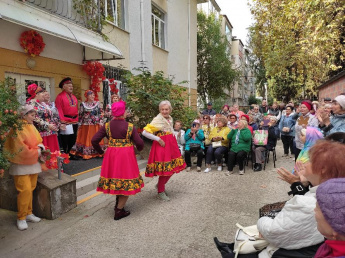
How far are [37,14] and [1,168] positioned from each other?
4027 millimetres

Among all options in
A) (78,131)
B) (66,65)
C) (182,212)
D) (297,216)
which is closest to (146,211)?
(182,212)

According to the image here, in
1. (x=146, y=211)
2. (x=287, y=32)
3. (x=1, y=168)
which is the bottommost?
(x=146, y=211)

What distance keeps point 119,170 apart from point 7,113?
168 cm

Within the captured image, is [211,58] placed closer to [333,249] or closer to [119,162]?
[119,162]

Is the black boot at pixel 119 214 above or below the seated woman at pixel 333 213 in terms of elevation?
below

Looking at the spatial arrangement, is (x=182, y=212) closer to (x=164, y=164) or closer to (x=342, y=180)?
(x=164, y=164)

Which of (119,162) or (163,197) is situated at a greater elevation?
(119,162)

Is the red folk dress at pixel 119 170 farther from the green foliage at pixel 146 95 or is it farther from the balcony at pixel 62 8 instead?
the balcony at pixel 62 8

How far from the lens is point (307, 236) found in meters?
1.98

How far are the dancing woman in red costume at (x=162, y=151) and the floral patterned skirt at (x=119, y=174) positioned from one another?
2.60 feet

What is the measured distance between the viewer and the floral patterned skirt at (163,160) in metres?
5.00

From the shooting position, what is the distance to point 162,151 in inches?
199

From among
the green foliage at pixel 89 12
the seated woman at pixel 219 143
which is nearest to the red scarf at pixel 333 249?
the seated woman at pixel 219 143

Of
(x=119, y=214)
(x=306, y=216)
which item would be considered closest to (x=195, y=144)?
(x=119, y=214)
